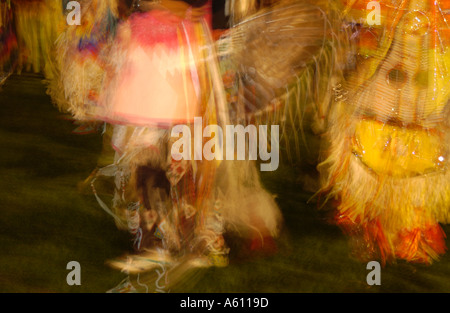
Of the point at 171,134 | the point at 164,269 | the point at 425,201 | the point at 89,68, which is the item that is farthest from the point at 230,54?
the point at 425,201

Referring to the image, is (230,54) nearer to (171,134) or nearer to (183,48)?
(183,48)

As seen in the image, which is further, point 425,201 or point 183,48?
point 425,201

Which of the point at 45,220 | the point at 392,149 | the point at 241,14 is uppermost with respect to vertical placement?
the point at 241,14

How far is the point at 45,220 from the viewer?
2004mm

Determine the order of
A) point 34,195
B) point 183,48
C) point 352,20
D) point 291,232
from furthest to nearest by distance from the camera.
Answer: point 34,195 → point 291,232 → point 352,20 → point 183,48

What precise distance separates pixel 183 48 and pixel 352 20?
65 centimetres

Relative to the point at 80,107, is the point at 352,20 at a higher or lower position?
higher

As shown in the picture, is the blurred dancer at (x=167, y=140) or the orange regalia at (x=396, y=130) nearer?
the blurred dancer at (x=167, y=140)
